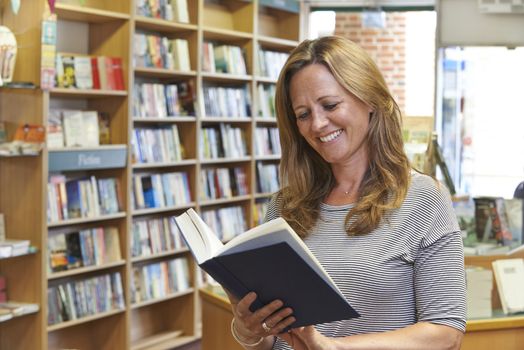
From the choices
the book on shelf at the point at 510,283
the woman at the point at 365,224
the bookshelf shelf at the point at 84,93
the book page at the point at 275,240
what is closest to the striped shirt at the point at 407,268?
the woman at the point at 365,224

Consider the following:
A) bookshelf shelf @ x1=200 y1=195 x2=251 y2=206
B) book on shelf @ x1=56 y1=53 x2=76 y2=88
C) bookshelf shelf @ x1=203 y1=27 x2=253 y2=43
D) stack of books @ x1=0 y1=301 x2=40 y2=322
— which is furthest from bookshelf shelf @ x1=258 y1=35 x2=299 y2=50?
stack of books @ x1=0 y1=301 x2=40 y2=322

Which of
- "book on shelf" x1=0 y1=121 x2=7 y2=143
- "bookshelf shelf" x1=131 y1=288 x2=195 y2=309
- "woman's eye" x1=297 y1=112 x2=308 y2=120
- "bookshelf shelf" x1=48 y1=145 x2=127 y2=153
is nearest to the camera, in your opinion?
"woman's eye" x1=297 y1=112 x2=308 y2=120

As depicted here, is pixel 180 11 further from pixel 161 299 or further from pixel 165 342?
pixel 165 342

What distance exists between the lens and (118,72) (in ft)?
18.9

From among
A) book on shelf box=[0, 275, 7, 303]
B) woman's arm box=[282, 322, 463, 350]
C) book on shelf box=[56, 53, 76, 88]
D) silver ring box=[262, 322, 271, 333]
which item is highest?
book on shelf box=[56, 53, 76, 88]

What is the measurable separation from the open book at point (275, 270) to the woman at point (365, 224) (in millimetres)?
43

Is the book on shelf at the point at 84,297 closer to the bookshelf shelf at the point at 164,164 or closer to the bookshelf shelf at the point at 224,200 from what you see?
the bookshelf shelf at the point at 164,164

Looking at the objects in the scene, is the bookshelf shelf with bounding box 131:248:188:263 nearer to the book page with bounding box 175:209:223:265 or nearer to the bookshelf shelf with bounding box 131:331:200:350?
the bookshelf shelf with bounding box 131:331:200:350

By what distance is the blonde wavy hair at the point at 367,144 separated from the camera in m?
1.82

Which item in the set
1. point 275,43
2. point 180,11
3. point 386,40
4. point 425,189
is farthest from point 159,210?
point 386,40

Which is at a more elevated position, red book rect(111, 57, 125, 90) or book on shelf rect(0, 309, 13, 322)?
red book rect(111, 57, 125, 90)

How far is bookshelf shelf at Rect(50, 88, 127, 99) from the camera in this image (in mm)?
5312

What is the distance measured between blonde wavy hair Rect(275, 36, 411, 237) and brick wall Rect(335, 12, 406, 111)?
28.1ft

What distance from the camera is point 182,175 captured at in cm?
655
